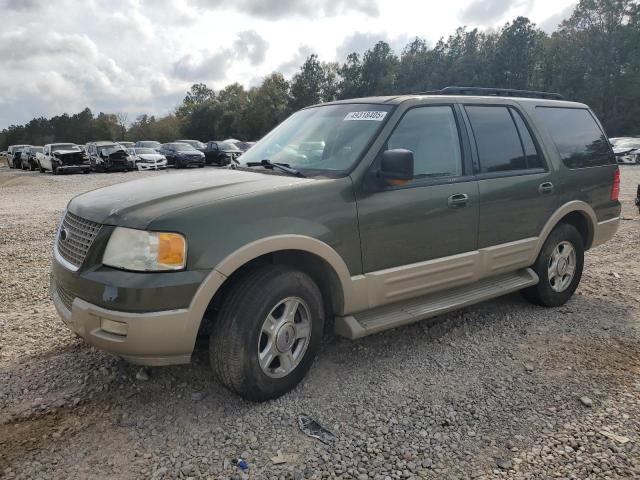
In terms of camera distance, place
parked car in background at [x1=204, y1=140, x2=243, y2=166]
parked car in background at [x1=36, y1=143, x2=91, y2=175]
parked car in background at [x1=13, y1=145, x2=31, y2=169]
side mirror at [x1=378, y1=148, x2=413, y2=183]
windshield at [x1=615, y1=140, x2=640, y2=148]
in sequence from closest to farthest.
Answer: side mirror at [x1=378, y1=148, x2=413, y2=183] < parked car in background at [x1=36, y1=143, x2=91, y2=175] < windshield at [x1=615, y1=140, x2=640, y2=148] < parked car in background at [x1=204, y1=140, x2=243, y2=166] < parked car in background at [x1=13, y1=145, x2=31, y2=169]

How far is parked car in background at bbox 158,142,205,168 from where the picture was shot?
28666 millimetres

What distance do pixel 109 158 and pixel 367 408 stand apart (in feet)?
84.8

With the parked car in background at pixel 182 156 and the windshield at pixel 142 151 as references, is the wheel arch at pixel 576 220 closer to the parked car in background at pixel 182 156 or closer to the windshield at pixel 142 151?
the windshield at pixel 142 151

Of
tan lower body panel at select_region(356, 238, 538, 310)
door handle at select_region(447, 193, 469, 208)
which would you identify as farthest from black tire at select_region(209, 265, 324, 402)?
door handle at select_region(447, 193, 469, 208)

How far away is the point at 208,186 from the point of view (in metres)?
3.24

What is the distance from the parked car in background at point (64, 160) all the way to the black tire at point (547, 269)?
84.3 ft

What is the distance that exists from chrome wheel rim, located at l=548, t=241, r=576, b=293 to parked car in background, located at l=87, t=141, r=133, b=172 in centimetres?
2493

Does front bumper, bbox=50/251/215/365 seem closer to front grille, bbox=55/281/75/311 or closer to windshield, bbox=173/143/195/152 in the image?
front grille, bbox=55/281/75/311

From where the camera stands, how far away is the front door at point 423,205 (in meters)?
3.48

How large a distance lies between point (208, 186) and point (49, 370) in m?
1.73

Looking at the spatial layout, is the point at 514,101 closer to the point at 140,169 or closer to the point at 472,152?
the point at 472,152

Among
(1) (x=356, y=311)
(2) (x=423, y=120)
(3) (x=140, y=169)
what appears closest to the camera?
(1) (x=356, y=311)

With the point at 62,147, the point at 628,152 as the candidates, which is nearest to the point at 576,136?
the point at 628,152

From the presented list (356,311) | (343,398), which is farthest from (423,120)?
(343,398)
